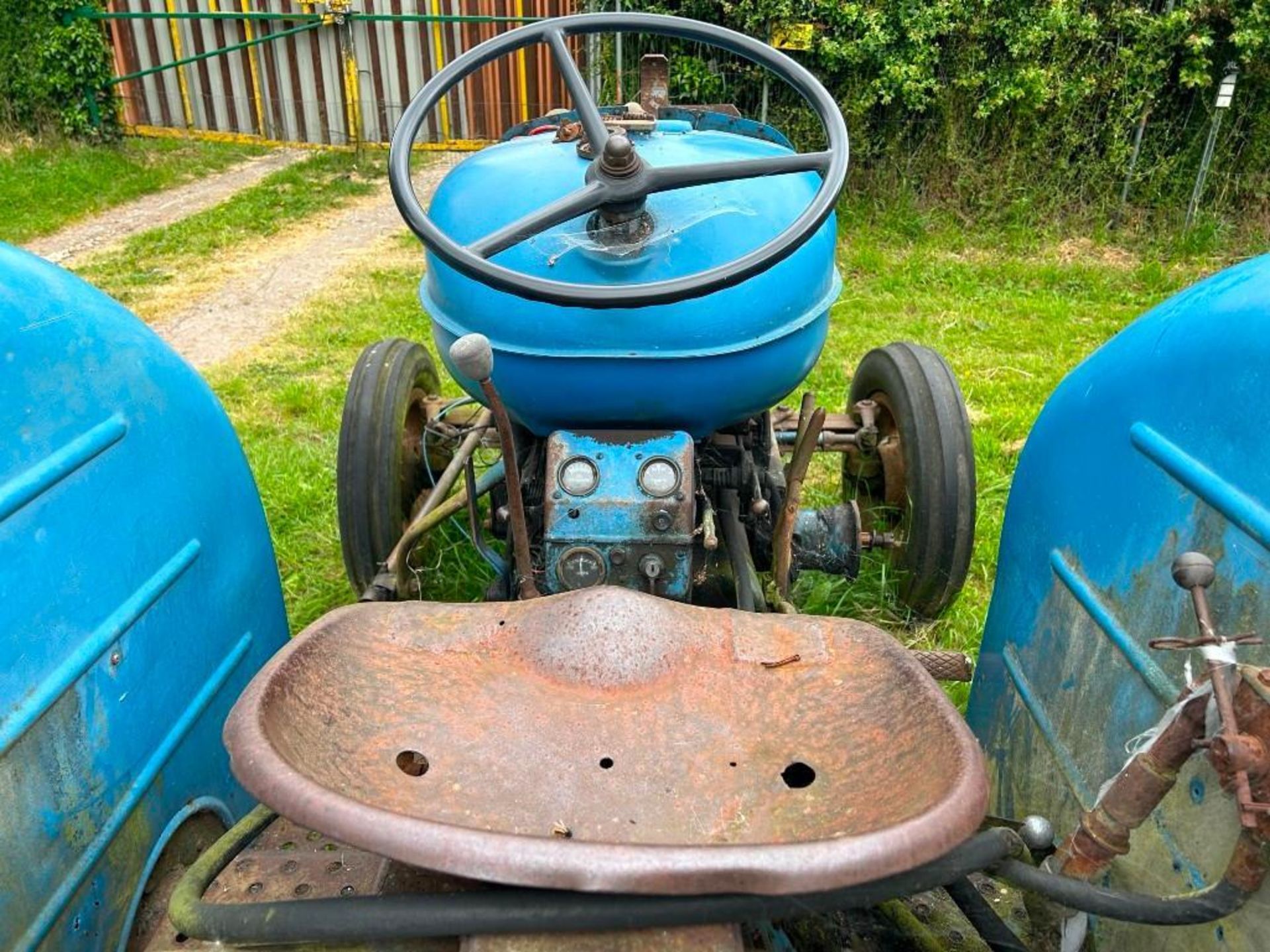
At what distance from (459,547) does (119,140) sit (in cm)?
632

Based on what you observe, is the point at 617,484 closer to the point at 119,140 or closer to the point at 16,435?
the point at 16,435

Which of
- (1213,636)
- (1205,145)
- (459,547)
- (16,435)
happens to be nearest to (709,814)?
(1213,636)

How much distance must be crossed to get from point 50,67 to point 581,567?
24.0 feet

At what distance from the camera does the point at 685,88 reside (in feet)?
17.3

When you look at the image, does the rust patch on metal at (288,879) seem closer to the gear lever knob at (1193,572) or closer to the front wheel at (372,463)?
the gear lever knob at (1193,572)

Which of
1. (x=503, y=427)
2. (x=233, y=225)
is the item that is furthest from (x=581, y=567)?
(x=233, y=225)

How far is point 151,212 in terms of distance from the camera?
6.23 m

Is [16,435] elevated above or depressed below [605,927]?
above

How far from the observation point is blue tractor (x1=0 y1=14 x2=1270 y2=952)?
0.85 meters

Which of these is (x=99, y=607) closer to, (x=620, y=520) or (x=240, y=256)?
(x=620, y=520)

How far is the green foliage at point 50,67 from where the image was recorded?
6887mm

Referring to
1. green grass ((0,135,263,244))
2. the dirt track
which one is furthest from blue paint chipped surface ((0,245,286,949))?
green grass ((0,135,263,244))

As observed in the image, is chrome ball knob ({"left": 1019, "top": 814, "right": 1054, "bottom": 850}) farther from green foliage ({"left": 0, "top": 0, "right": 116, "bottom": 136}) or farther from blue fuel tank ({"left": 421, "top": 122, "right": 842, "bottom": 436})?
green foliage ({"left": 0, "top": 0, "right": 116, "bottom": 136})

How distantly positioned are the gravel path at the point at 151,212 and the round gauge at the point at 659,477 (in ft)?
15.6
